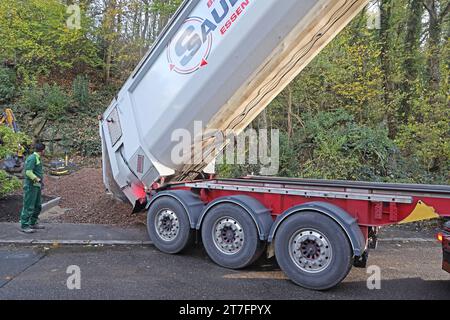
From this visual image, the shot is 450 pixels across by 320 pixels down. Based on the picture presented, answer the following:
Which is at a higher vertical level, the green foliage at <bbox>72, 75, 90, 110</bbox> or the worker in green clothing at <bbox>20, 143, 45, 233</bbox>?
the green foliage at <bbox>72, 75, 90, 110</bbox>

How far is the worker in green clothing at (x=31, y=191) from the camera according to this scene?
21.4ft

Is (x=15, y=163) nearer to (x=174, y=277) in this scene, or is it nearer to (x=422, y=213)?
(x=174, y=277)

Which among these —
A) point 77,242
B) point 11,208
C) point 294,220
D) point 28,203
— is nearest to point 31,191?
point 28,203

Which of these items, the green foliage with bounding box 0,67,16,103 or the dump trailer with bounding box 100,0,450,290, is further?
the green foliage with bounding box 0,67,16,103

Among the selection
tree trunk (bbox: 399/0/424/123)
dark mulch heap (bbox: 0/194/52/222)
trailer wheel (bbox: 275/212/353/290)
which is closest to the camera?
trailer wheel (bbox: 275/212/353/290)

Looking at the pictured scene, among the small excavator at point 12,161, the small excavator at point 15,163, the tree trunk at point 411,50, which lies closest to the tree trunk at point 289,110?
the tree trunk at point 411,50

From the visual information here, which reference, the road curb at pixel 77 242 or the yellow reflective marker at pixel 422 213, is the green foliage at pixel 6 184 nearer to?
the road curb at pixel 77 242

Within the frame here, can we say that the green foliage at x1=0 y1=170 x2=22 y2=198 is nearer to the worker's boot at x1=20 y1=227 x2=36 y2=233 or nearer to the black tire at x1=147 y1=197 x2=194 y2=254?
the worker's boot at x1=20 y1=227 x2=36 y2=233

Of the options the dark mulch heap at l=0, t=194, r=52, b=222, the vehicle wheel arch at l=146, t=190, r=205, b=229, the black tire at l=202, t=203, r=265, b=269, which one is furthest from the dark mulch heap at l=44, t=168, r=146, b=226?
the black tire at l=202, t=203, r=265, b=269

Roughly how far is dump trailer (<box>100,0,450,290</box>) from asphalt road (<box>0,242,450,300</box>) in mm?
258

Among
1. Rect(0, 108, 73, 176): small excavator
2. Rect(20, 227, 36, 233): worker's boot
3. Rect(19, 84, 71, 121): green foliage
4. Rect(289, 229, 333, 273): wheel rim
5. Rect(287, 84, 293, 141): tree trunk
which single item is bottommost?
Rect(20, 227, 36, 233): worker's boot

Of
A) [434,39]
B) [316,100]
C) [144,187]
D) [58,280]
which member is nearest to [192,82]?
[144,187]

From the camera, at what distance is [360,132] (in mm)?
9727

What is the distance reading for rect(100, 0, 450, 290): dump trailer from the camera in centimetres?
434
